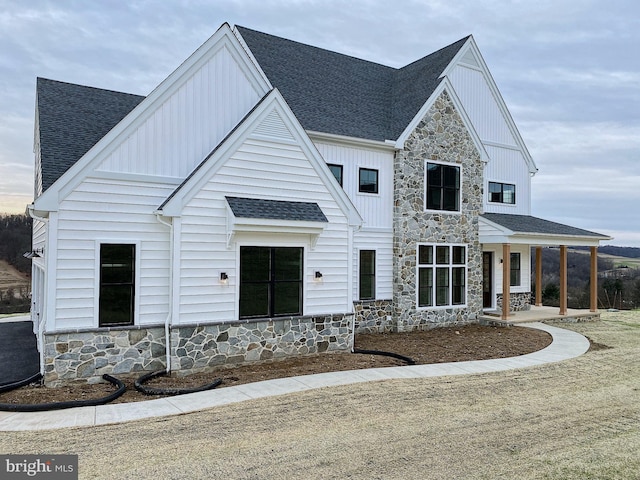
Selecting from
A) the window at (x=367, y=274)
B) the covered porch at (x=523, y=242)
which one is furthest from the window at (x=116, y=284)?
the covered porch at (x=523, y=242)

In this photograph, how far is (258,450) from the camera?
5.17 meters

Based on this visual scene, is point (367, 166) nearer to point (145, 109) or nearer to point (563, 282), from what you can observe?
point (145, 109)

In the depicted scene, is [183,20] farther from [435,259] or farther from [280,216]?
[435,259]

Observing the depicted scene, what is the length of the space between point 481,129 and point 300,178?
10208 millimetres

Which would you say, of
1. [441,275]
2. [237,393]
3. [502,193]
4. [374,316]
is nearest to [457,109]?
[502,193]

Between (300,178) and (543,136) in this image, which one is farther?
(543,136)

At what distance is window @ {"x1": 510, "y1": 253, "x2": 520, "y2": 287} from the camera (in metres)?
18.0

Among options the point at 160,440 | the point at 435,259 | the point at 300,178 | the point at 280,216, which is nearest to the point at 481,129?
the point at 435,259

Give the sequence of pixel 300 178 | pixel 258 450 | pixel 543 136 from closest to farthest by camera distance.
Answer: pixel 258 450 → pixel 300 178 → pixel 543 136

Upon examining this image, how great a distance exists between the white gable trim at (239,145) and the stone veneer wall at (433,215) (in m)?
4.03

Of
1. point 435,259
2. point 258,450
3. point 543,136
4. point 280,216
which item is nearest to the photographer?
point 258,450

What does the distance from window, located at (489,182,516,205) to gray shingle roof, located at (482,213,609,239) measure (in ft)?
2.15

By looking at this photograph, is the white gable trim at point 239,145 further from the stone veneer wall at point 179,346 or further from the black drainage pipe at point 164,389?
the black drainage pipe at point 164,389

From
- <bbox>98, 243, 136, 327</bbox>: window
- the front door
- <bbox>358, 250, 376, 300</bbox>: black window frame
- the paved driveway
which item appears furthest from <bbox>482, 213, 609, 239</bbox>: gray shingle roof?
the paved driveway
